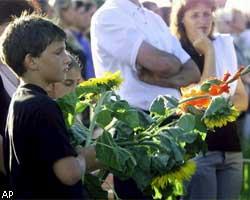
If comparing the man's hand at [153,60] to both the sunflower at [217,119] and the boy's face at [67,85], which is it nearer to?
the boy's face at [67,85]

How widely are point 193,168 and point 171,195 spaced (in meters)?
0.20

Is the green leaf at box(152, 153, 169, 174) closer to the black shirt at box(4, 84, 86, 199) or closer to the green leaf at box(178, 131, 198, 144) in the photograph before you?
the green leaf at box(178, 131, 198, 144)

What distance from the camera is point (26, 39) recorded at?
3.34 metres

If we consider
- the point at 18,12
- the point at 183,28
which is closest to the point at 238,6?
the point at 183,28

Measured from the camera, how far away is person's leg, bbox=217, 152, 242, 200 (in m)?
5.00

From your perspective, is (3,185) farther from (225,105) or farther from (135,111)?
(225,105)

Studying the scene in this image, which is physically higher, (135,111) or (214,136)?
(135,111)

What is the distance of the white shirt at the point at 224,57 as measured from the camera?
507 cm

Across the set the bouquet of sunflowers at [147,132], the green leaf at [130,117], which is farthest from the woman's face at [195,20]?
the green leaf at [130,117]

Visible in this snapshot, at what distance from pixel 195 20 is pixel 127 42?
637 mm

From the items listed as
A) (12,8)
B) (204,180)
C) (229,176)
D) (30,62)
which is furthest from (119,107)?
(229,176)

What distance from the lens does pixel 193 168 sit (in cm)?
345

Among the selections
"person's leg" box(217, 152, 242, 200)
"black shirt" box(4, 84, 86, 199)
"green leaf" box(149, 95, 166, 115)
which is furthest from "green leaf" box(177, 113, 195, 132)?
"person's leg" box(217, 152, 242, 200)

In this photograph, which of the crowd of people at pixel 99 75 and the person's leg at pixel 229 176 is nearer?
the crowd of people at pixel 99 75
